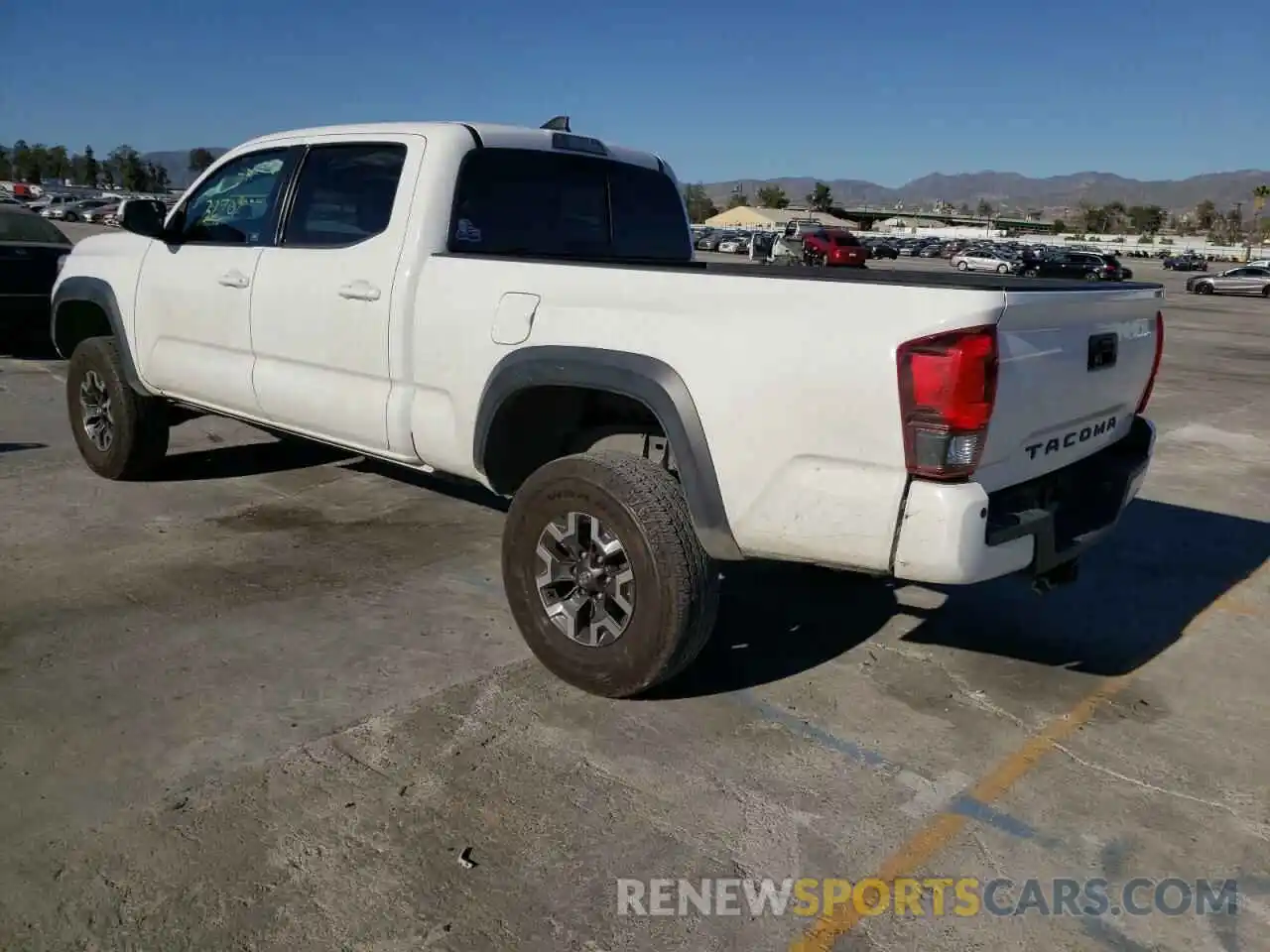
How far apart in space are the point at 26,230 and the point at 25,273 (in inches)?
32.4

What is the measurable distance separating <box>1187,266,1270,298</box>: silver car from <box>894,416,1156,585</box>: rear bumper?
39578 mm

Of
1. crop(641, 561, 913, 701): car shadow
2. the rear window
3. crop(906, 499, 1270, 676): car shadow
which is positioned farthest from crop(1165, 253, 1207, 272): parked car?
crop(641, 561, 913, 701): car shadow

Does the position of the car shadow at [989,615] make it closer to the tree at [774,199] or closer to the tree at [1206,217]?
the tree at [1206,217]

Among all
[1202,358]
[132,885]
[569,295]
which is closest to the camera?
[132,885]

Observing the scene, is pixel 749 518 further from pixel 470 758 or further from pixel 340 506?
pixel 340 506

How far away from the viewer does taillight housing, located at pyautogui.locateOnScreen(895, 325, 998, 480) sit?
2818mm

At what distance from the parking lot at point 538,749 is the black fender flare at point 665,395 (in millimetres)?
718

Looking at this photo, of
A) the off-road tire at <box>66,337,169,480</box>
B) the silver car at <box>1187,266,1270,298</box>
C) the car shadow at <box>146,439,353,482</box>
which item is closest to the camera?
the off-road tire at <box>66,337,169,480</box>

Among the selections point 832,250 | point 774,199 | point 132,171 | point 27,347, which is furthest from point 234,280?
point 774,199

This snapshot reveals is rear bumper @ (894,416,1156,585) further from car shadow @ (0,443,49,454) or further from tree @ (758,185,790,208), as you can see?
tree @ (758,185,790,208)

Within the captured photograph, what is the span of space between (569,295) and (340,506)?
279cm

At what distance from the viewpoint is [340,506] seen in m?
5.84

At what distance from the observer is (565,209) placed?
4727mm

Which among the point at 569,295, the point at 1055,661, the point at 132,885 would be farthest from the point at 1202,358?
the point at 132,885
